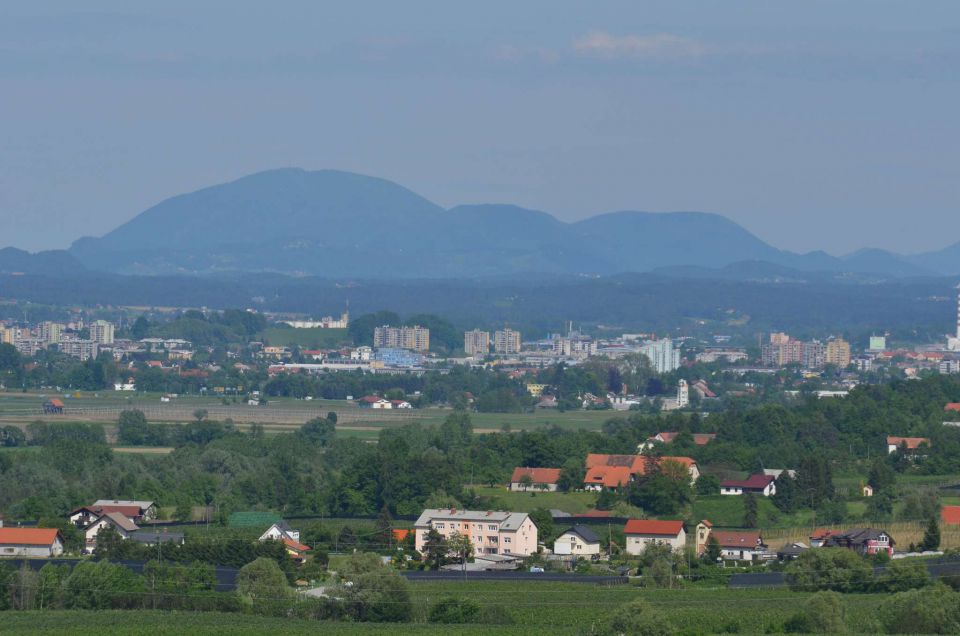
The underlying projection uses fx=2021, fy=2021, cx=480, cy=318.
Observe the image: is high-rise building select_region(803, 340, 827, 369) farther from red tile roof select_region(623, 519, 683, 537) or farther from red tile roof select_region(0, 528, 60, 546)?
red tile roof select_region(0, 528, 60, 546)

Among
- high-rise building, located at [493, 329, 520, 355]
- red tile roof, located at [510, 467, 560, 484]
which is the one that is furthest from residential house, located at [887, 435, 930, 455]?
high-rise building, located at [493, 329, 520, 355]

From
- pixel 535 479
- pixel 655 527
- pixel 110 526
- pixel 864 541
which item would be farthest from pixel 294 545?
pixel 535 479

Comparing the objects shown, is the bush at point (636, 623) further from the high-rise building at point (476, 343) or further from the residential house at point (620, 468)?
the high-rise building at point (476, 343)

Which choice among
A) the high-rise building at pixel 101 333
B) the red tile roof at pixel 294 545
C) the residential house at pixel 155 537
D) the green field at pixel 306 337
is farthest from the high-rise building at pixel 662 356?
the red tile roof at pixel 294 545

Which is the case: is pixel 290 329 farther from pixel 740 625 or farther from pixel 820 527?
pixel 740 625

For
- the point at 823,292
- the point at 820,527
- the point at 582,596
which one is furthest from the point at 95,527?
the point at 823,292
